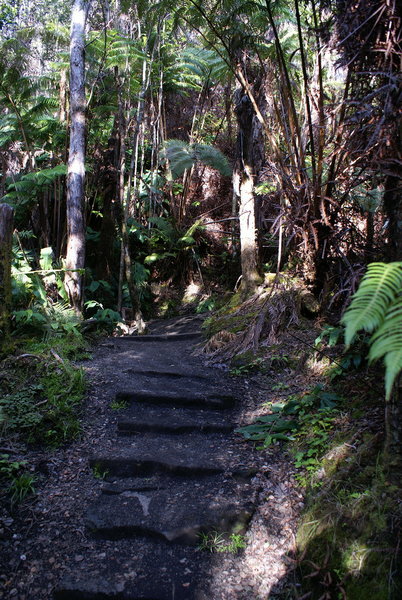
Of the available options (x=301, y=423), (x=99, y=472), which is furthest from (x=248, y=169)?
(x=99, y=472)

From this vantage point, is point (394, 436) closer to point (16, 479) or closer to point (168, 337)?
point (16, 479)

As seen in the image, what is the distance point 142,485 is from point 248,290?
3.86m

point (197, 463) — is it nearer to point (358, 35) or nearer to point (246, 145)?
point (358, 35)

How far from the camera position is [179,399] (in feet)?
14.1

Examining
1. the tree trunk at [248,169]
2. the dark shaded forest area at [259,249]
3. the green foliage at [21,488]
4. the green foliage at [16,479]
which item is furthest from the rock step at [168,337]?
the green foliage at [21,488]

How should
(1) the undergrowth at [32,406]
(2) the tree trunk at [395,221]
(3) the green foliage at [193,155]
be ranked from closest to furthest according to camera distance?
(2) the tree trunk at [395,221] < (1) the undergrowth at [32,406] < (3) the green foliage at [193,155]

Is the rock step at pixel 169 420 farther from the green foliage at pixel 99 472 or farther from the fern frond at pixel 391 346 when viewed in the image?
the fern frond at pixel 391 346

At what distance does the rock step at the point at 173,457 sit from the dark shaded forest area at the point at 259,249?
0.25 meters

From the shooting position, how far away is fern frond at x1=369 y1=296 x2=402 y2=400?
134 centimetres

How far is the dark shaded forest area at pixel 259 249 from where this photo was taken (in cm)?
238

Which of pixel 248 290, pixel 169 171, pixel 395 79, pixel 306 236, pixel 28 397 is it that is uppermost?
pixel 169 171

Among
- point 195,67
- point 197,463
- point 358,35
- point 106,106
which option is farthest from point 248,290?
point 195,67

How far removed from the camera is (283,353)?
4914 millimetres

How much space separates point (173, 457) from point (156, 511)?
539 millimetres
